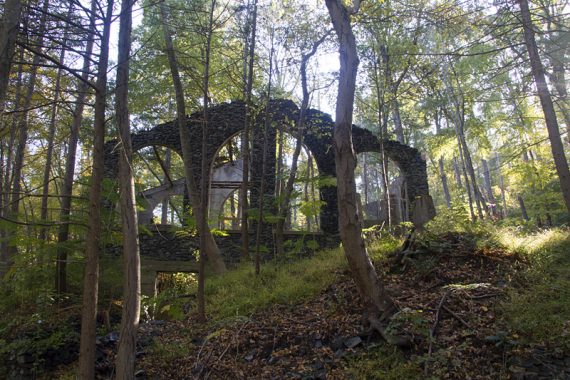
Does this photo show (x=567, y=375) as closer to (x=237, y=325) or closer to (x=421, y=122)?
(x=237, y=325)

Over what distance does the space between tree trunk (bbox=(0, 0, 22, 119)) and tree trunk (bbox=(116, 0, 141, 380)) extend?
4.62 feet

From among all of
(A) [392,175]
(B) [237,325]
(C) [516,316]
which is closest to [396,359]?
(C) [516,316]

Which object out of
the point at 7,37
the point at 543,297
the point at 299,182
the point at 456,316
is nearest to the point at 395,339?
the point at 456,316

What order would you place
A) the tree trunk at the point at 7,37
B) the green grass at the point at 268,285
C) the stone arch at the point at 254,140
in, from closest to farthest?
the tree trunk at the point at 7,37
the green grass at the point at 268,285
the stone arch at the point at 254,140

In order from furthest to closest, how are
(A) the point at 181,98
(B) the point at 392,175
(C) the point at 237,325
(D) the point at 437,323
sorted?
1. (B) the point at 392,175
2. (A) the point at 181,98
3. (C) the point at 237,325
4. (D) the point at 437,323

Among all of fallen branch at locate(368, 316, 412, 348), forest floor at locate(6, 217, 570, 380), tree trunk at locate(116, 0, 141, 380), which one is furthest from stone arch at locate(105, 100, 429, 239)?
fallen branch at locate(368, 316, 412, 348)

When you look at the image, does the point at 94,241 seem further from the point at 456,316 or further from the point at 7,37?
the point at 456,316

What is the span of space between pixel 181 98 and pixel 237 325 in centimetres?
564

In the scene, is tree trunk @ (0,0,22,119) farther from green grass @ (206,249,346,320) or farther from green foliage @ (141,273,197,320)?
green grass @ (206,249,346,320)

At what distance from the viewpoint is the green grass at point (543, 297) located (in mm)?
3984

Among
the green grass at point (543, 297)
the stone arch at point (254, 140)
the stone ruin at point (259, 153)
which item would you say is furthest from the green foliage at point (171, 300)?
the green grass at point (543, 297)

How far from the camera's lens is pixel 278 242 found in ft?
32.8

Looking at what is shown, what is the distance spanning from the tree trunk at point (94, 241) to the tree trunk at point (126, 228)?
222mm

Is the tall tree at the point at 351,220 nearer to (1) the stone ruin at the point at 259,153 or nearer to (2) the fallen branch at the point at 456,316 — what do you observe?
(2) the fallen branch at the point at 456,316
